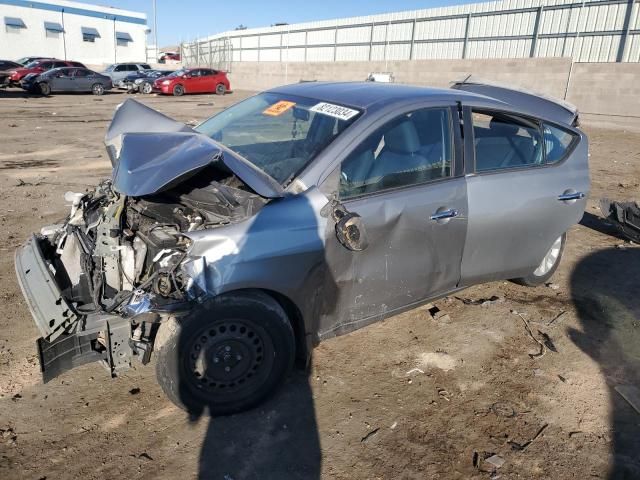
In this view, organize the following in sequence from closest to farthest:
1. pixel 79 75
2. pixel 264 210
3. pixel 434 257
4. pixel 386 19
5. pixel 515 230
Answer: pixel 264 210 → pixel 434 257 → pixel 515 230 → pixel 79 75 → pixel 386 19

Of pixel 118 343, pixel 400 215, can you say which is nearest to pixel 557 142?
pixel 400 215

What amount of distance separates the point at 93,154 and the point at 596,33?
18313 millimetres

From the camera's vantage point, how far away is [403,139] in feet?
10.5

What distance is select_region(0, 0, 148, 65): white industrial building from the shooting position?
129ft

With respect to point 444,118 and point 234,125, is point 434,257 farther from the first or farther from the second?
point 234,125

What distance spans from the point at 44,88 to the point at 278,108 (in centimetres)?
2571

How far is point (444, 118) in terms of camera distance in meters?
3.38

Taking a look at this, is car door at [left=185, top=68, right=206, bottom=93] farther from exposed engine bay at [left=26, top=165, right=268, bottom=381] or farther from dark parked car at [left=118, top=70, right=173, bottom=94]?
exposed engine bay at [left=26, top=165, right=268, bottom=381]

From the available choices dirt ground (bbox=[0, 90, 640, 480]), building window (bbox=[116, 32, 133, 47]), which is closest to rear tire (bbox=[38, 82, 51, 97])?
dirt ground (bbox=[0, 90, 640, 480])

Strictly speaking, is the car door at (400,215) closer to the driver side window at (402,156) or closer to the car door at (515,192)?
the driver side window at (402,156)

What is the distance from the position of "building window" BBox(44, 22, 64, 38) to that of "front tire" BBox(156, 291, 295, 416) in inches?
1875

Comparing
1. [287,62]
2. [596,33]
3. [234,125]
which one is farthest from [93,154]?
[287,62]

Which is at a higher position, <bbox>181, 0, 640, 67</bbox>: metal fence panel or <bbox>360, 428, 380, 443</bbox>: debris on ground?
<bbox>181, 0, 640, 67</bbox>: metal fence panel

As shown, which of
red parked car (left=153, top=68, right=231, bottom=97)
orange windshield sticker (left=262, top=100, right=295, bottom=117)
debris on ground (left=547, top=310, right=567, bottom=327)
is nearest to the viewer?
orange windshield sticker (left=262, top=100, right=295, bottom=117)
